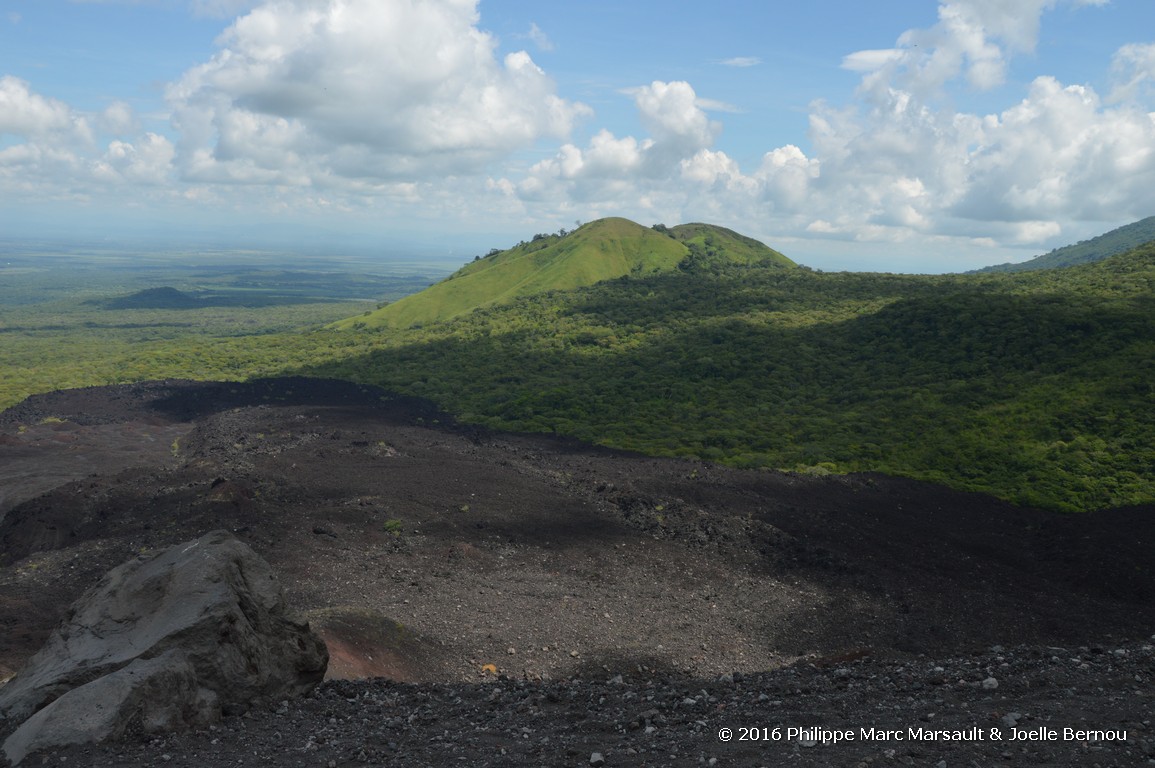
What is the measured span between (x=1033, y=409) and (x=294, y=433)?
144 ft

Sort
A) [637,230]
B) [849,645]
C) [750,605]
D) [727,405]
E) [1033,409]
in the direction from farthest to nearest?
[637,230] → [727,405] → [1033,409] → [750,605] → [849,645]

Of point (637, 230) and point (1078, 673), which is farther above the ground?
point (637, 230)

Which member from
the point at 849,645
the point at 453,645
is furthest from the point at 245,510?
the point at 849,645

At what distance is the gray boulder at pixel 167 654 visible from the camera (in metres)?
11.1

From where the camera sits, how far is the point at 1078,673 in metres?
12.1

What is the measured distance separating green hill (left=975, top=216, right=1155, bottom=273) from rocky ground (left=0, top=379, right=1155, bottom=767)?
157 meters

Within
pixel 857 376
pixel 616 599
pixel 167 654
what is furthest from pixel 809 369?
pixel 167 654

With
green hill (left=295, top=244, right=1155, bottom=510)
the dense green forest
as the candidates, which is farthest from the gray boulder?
the dense green forest

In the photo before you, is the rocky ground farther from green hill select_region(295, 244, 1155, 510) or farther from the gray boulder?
green hill select_region(295, 244, 1155, 510)

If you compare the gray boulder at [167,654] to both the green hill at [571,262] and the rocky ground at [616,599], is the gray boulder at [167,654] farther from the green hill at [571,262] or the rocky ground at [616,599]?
the green hill at [571,262]

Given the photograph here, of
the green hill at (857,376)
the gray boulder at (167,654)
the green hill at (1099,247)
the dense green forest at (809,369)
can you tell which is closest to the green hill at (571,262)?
the dense green forest at (809,369)

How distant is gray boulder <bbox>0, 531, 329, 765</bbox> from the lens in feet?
36.4

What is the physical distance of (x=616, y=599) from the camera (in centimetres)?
2333

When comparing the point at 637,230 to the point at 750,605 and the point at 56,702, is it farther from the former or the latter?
the point at 56,702
